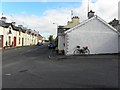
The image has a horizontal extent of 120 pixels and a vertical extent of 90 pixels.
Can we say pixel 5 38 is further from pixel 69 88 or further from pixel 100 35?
pixel 69 88

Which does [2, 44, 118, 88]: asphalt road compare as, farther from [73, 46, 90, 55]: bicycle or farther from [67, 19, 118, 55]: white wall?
[67, 19, 118, 55]: white wall

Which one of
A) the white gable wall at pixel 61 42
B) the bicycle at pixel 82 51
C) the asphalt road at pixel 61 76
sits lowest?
the asphalt road at pixel 61 76

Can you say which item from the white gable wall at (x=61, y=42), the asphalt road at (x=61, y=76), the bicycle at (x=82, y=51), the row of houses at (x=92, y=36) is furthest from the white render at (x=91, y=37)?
the asphalt road at (x=61, y=76)

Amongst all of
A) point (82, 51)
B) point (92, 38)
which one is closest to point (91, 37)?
point (92, 38)

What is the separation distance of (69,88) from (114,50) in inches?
945

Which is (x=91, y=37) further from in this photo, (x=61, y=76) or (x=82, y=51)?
(x=61, y=76)

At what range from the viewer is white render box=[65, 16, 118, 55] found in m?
32.3

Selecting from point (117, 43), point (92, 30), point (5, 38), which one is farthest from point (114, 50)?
point (5, 38)

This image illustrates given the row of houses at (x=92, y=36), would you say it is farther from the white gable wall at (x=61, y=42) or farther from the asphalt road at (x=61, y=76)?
the asphalt road at (x=61, y=76)

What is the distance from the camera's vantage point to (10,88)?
9.95m

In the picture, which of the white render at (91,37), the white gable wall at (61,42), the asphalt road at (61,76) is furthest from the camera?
the white gable wall at (61,42)

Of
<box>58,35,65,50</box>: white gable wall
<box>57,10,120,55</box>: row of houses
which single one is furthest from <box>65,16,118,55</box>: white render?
<box>58,35,65,50</box>: white gable wall

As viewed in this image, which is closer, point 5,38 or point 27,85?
point 27,85

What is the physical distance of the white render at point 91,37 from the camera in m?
32.3
